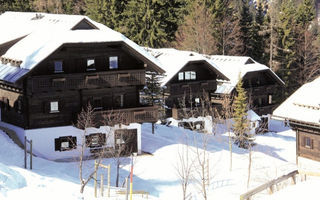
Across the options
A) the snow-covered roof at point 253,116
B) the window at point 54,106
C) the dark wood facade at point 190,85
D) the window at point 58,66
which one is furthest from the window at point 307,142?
the snow-covered roof at point 253,116

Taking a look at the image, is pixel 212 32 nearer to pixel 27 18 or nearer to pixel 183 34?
pixel 183 34

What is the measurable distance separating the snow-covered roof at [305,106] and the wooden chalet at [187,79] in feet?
53.7

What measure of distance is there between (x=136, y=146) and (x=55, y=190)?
1230cm

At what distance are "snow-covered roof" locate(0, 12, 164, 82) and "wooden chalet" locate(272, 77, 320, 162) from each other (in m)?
9.42

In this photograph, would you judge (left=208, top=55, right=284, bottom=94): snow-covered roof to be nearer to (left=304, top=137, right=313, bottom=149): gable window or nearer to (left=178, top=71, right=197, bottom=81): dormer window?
(left=178, top=71, right=197, bottom=81): dormer window

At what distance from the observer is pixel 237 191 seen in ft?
115

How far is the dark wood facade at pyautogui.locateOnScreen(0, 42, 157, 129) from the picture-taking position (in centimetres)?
3806

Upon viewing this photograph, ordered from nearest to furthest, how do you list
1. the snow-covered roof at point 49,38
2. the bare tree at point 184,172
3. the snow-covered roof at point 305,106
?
the bare tree at point 184,172 → the snow-covered roof at point 305,106 → the snow-covered roof at point 49,38

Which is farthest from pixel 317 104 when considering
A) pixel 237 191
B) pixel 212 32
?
pixel 212 32

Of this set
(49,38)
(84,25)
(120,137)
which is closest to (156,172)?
(120,137)

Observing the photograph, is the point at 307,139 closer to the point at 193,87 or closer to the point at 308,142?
the point at 308,142

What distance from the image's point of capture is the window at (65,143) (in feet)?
127

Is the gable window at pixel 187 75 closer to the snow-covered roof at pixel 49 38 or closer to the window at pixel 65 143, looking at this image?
the snow-covered roof at pixel 49 38

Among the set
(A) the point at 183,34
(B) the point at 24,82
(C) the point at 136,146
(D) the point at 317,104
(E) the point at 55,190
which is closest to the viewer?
(E) the point at 55,190
